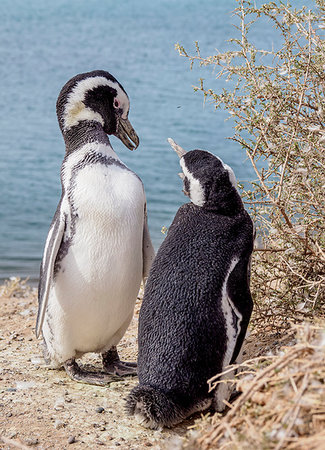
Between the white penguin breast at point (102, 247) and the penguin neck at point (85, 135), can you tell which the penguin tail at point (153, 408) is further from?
the penguin neck at point (85, 135)

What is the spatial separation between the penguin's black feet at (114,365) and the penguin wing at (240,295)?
767 mm

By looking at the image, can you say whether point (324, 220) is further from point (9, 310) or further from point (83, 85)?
point (9, 310)

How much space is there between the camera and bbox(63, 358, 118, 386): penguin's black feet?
3.00 m

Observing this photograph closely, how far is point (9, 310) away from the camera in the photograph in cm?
451

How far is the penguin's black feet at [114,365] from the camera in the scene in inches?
123

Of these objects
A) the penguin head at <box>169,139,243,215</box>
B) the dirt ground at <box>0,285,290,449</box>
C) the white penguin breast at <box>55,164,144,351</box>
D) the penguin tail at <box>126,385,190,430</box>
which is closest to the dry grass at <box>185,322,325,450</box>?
the dirt ground at <box>0,285,290,449</box>

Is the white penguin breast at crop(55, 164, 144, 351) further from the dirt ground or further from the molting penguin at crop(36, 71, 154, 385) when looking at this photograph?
the dirt ground

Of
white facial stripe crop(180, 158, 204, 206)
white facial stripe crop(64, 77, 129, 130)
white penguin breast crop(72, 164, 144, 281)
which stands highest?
white facial stripe crop(64, 77, 129, 130)

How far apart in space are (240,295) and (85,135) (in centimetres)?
105

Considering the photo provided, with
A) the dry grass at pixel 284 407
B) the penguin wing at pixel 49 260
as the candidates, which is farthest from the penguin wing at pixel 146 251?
the dry grass at pixel 284 407

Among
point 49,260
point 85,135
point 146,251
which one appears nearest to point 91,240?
point 49,260

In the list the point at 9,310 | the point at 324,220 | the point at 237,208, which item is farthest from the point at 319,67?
the point at 9,310

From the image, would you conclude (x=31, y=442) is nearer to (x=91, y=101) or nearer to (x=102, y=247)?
(x=102, y=247)

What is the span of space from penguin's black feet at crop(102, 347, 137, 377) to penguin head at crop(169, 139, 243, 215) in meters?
0.97
